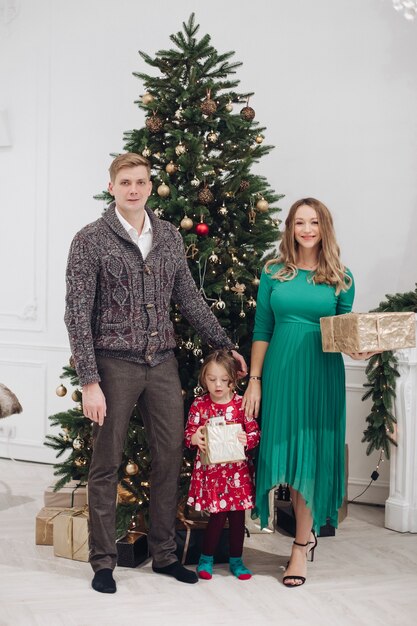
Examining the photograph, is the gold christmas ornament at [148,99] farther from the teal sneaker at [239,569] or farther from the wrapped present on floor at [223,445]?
the teal sneaker at [239,569]

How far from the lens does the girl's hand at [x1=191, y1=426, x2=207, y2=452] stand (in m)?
3.26

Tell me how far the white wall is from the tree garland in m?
0.47

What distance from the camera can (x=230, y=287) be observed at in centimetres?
362

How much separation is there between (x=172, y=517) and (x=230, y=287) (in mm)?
1079

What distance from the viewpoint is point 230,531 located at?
3.43 metres

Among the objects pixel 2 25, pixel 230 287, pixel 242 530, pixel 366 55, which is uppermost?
pixel 2 25

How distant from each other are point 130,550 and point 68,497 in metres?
0.63

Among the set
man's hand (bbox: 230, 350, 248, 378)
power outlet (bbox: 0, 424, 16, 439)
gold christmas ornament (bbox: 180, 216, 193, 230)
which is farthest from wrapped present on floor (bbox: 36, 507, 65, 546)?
power outlet (bbox: 0, 424, 16, 439)

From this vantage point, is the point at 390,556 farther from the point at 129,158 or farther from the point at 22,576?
the point at 129,158

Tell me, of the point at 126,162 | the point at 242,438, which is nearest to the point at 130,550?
the point at 242,438

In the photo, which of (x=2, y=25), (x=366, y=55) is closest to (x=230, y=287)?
(x=366, y=55)

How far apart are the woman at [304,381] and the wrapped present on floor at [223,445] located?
14cm

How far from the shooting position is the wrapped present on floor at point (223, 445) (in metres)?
3.21

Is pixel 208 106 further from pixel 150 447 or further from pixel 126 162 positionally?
pixel 150 447
